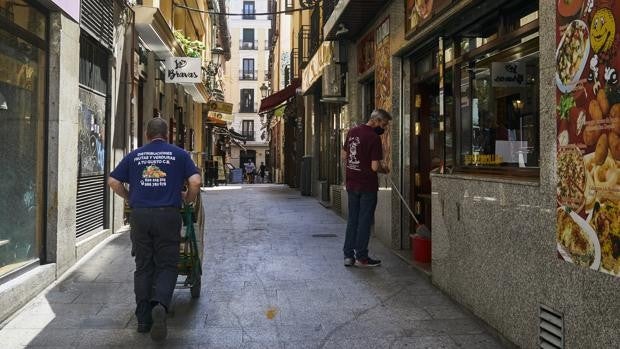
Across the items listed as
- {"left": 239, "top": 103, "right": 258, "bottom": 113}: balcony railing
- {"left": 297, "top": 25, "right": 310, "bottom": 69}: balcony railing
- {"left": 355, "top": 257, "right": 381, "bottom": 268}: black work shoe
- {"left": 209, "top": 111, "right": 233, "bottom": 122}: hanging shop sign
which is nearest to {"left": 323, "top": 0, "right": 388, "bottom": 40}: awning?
{"left": 355, "top": 257, "right": 381, "bottom": 268}: black work shoe

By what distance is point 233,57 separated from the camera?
6688 centimetres

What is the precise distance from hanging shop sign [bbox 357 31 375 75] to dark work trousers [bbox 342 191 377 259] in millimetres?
3375

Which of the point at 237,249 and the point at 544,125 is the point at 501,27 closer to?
the point at 544,125

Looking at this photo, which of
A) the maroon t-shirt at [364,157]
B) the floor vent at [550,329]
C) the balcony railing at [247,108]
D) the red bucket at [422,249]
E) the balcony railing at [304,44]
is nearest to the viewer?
the floor vent at [550,329]

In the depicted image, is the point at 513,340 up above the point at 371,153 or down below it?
below

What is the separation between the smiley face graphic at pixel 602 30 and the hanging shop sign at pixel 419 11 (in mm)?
2767

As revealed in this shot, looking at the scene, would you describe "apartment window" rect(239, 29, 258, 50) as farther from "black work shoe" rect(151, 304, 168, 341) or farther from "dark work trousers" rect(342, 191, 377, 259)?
"black work shoe" rect(151, 304, 168, 341)

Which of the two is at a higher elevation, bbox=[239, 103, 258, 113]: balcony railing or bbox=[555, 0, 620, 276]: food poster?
bbox=[239, 103, 258, 113]: balcony railing

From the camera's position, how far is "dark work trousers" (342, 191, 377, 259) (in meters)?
7.46

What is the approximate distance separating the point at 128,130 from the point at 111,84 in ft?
4.30

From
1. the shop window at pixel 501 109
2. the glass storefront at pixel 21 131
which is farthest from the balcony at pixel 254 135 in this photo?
the shop window at pixel 501 109

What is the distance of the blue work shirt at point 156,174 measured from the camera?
4801 millimetres

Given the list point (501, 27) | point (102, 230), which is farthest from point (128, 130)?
point (501, 27)

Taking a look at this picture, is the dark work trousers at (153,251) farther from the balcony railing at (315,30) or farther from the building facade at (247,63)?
the building facade at (247,63)
